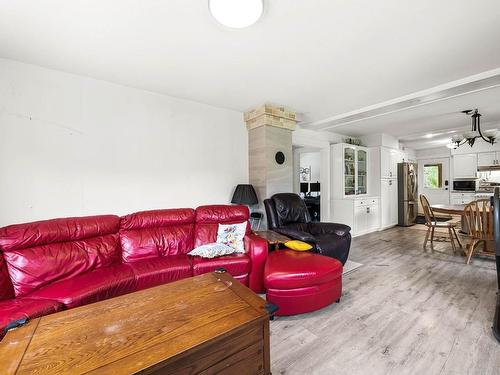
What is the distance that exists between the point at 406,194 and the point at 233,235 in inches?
207

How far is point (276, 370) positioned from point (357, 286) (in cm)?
153

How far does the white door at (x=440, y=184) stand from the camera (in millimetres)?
7152

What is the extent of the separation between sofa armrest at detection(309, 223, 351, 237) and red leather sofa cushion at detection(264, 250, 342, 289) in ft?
3.08

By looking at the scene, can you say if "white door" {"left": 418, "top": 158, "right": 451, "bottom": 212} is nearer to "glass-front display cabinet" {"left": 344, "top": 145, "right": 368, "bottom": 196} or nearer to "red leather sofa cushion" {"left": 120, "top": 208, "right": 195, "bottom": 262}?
"glass-front display cabinet" {"left": 344, "top": 145, "right": 368, "bottom": 196}

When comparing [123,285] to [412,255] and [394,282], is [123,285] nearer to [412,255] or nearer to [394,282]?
[394,282]

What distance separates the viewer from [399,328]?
5.95 ft

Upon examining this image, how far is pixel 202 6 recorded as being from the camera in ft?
5.11

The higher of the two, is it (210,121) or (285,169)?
(210,121)

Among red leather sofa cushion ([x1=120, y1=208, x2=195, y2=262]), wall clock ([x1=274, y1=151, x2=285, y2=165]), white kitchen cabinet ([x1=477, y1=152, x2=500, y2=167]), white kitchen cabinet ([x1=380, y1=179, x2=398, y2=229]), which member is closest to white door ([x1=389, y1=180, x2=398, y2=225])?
white kitchen cabinet ([x1=380, y1=179, x2=398, y2=229])

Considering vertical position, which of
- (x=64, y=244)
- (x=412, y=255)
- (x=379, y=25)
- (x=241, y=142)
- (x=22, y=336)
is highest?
(x=379, y=25)

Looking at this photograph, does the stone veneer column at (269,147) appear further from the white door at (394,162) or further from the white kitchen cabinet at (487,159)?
the white kitchen cabinet at (487,159)

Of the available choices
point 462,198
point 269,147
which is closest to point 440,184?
point 462,198

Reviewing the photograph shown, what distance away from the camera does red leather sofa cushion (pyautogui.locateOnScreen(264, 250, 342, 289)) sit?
1.95 m

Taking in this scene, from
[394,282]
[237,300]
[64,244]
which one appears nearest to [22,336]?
[237,300]
